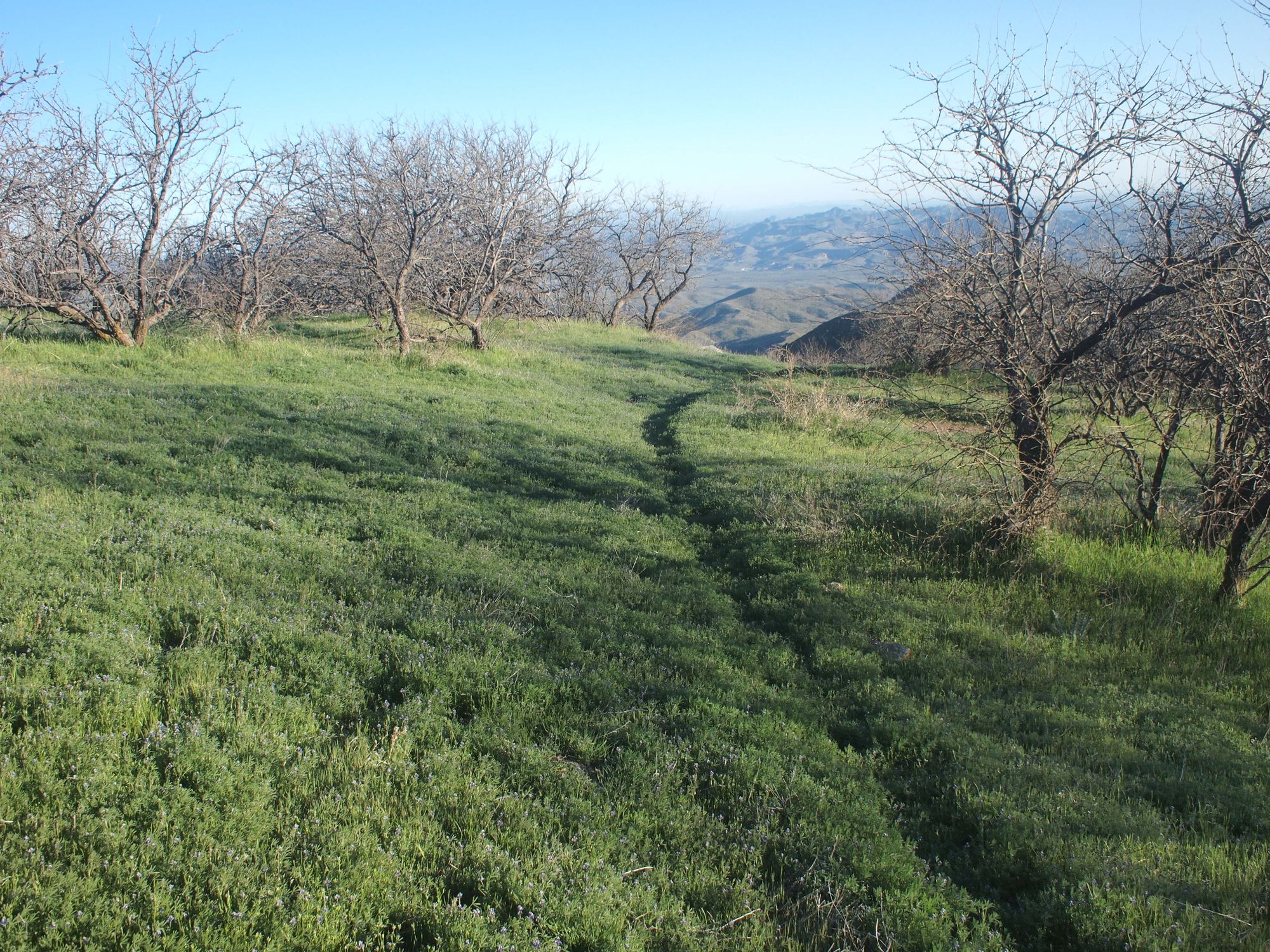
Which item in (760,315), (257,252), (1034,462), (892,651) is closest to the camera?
(892,651)

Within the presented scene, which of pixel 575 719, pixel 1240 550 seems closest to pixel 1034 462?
pixel 1240 550

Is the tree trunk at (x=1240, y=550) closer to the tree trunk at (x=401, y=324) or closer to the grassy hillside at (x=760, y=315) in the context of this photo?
the tree trunk at (x=401, y=324)

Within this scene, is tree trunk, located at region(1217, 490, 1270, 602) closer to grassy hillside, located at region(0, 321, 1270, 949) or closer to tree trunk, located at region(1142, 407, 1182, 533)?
grassy hillside, located at region(0, 321, 1270, 949)

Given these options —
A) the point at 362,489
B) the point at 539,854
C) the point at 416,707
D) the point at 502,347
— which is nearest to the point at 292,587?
the point at 416,707

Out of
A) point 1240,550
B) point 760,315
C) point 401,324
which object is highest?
point 760,315

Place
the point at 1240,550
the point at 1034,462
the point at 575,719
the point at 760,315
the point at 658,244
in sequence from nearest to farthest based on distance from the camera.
→ 1. the point at 575,719
2. the point at 1240,550
3. the point at 1034,462
4. the point at 658,244
5. the point at 760,315

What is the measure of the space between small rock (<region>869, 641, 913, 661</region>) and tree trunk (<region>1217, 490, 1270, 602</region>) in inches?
124

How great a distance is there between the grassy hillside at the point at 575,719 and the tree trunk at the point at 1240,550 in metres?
0.21

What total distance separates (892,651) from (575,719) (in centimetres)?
275

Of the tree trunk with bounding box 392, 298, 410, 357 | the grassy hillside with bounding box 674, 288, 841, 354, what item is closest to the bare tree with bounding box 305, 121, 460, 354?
the tree trunk with bounding box 392, 298, 410, 357

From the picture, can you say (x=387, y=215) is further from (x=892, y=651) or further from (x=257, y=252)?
(x=892, y=651)

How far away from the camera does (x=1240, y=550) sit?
21.5ft

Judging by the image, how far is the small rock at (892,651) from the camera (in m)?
5.76

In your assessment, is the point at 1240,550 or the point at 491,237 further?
the point at 491,237
